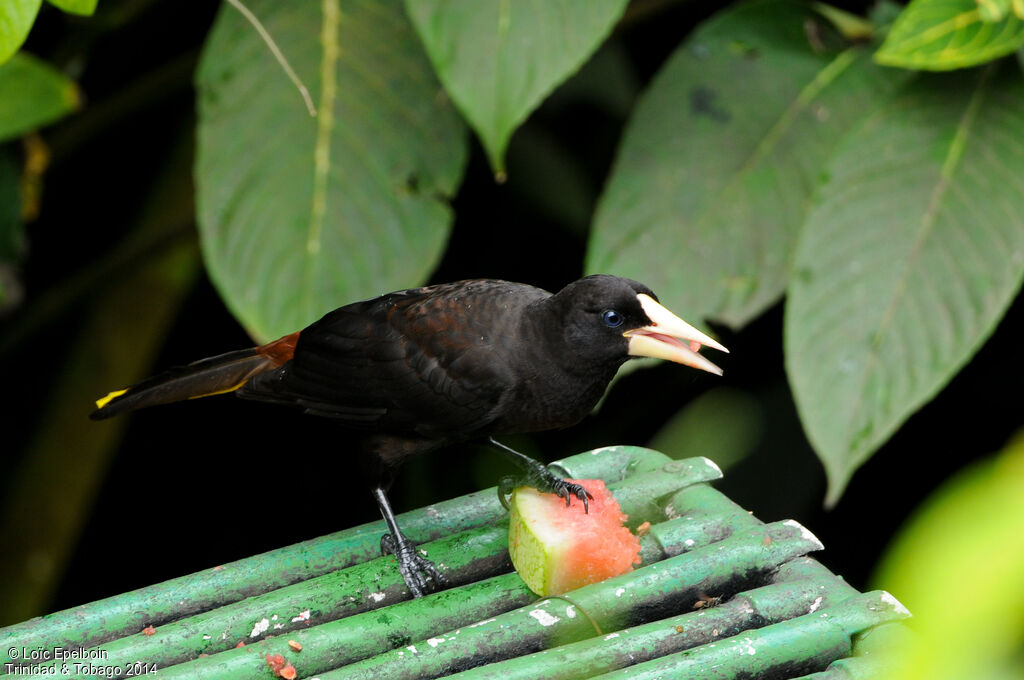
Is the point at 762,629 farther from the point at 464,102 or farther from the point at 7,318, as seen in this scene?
the point at 7,318

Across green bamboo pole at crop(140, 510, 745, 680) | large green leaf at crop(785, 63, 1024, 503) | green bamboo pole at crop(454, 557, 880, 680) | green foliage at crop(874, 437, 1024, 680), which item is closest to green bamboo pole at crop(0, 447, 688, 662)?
green bamboo pole at crop(140, 510, 745, 680)

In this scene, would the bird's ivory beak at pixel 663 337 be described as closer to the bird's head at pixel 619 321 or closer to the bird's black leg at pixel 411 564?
the bird's head at pixel 619 321

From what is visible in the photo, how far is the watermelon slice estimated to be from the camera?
1412 mm

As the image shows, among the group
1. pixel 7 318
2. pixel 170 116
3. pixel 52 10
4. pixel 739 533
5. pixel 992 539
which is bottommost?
pixel 7 318

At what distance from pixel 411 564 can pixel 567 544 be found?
22 centimetres

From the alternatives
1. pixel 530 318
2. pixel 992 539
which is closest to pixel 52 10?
pixel 530 318

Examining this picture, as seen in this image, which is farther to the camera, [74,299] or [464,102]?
[74,299]

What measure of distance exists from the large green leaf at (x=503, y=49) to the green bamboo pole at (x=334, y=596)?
0.77 m

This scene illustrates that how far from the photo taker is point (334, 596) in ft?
4.61

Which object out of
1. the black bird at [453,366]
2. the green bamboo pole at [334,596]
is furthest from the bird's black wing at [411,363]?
the green bamboo pole at [334,596]

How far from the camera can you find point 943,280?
2.17 m

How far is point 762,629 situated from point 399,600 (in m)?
0.48

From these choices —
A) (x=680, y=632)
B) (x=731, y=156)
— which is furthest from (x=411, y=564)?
(x=731, y=156)

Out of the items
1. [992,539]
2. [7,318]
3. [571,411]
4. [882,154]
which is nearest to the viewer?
[992,539]
